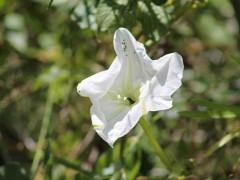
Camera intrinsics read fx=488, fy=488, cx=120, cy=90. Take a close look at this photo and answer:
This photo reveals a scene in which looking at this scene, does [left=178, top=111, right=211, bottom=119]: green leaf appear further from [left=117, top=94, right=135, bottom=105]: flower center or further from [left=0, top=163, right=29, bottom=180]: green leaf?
[left=0, top=163, right=29, bottom=180]: green leaf

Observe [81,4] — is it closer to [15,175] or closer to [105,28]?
[105,28]

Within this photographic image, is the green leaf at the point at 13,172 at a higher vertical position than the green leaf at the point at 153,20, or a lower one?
lower

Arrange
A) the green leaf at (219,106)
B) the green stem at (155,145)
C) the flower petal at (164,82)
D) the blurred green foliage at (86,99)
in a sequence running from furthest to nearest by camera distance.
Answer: the blurred green foliage at (86,99), the green leaf at (219,106), the green stem at (155,145), the flower petal at (164,82)

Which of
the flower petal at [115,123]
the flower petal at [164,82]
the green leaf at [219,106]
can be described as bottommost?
the green leaf at [219,106]

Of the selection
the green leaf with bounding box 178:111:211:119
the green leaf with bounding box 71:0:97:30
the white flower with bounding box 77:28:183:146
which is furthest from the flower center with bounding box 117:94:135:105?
the green leaf with bounding box 71:0:97:30

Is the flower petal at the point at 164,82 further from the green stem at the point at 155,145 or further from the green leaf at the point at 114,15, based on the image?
the green leaf at the point at 114,15

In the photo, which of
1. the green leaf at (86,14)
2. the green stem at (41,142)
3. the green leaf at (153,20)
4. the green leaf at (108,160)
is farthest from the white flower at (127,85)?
the green stem at (41,142)

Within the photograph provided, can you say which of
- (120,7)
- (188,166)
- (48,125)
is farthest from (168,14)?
(48,125)

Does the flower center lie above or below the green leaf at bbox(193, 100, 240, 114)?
above
